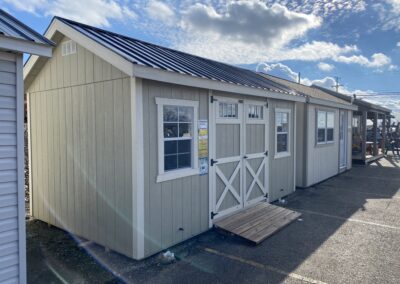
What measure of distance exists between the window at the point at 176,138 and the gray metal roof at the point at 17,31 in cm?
181

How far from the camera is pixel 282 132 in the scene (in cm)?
802

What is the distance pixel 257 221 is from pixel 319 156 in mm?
5158

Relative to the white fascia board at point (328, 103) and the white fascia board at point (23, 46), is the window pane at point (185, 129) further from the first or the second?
the white fascia board at point (328, 103)

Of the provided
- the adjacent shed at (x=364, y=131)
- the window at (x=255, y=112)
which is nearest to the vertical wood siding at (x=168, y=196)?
the window at (x=255, y=112)

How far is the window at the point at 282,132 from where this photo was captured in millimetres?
7727

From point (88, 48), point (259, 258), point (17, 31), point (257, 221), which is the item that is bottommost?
point (259, 258)

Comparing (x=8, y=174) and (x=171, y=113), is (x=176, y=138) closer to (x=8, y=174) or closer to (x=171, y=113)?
(x=171, y=113)

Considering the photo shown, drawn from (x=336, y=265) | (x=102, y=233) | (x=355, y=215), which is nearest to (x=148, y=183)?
(x=102, y=233)

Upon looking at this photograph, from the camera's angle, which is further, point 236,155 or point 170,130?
point 236,155

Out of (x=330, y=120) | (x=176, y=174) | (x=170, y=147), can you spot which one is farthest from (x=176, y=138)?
(x=330, y=120)

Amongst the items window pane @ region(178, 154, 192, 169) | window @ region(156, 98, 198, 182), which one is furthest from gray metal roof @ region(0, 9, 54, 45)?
window pane @ region(178, 154, 192, 169)

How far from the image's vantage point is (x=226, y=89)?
5512 mm

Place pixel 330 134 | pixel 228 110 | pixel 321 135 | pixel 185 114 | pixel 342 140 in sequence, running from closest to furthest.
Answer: pixel 185 114 < pixel 228 110 < pixel 321 135 < pixel 330 134 < pixel 342 140

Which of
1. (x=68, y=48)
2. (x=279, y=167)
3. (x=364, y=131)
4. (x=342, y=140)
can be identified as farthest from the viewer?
(x=364, y=131)
